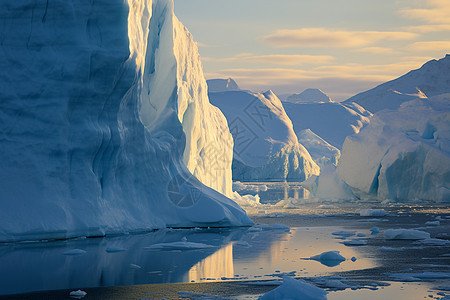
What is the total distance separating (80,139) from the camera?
13414mm

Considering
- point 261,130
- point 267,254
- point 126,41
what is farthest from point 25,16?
point 261,130

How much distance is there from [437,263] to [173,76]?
42.3ft

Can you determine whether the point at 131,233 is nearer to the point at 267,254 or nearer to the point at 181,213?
the point at 181,213

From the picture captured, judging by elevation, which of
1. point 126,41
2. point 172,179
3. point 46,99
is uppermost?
point 126,41

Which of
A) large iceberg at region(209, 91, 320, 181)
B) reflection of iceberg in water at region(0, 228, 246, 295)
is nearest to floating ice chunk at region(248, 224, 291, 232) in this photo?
reflection of iceberg in water at region(0, 228, 246, 295)

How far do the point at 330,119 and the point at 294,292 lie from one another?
301 ft

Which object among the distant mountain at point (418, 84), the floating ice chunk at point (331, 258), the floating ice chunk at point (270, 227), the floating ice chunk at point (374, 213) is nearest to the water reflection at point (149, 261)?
the floating ice chunk at point (331, 258)

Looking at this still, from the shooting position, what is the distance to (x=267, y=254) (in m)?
11.5

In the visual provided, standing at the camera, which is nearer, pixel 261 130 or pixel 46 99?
pixel 46 99

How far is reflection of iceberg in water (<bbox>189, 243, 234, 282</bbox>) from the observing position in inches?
356

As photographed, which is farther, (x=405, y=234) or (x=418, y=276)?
(x=405, y=234)

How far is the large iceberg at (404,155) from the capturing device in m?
27.3

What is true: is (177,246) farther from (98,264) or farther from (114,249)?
(98,264)

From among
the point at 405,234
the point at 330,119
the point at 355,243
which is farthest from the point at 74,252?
the point at 330,119
